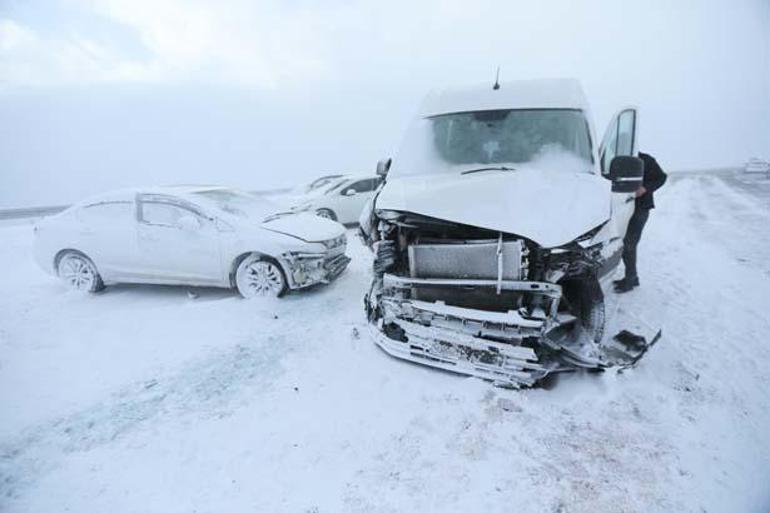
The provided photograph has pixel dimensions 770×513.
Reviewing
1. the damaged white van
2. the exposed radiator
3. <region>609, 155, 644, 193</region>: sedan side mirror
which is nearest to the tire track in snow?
the damaged white van

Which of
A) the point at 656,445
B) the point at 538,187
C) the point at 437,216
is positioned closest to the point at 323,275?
the point at 437,216

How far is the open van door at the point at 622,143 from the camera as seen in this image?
4996 mm

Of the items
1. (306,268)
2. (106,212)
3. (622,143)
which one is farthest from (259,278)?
(622,143)

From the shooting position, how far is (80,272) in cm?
598

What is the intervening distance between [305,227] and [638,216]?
4463 millimetres

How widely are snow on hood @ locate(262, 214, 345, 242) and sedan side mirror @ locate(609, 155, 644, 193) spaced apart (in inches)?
139

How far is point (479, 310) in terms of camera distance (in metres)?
3.17

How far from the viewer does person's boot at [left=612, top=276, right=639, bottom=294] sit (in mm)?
5285

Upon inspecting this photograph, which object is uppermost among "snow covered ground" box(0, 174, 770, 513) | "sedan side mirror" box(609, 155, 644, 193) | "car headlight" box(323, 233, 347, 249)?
"sedan side mirror" box(609, 155, 644, 193)

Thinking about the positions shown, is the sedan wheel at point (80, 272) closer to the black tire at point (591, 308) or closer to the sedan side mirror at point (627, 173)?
the black tire at point (591, 308)

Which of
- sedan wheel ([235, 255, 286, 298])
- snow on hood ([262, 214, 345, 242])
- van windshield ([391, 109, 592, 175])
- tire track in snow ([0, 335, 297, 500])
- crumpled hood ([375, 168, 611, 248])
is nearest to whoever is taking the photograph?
tire track in snow ([0, 335, 297, 500])

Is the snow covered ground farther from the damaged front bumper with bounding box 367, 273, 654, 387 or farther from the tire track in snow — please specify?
the damaged front bumper with bounding box 367, 273, 654, 387

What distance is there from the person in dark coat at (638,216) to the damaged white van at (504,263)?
1.52 m

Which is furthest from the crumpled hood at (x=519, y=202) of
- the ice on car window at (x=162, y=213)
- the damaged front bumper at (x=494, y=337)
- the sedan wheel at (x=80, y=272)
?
the sedan wheel at (x=80, y=272)
